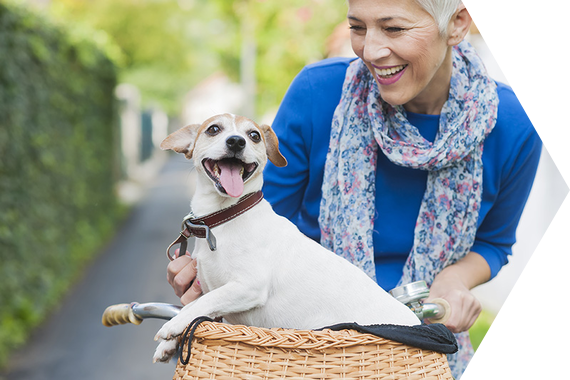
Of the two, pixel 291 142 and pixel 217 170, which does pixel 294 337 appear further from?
pixel 291 142

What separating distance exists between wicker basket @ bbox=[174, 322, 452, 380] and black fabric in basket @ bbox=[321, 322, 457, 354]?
0.05ft

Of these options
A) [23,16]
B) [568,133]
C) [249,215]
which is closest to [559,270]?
[568,133]

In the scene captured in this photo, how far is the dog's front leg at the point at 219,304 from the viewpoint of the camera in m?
1.57

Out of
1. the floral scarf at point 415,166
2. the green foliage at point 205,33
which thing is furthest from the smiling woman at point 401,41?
the green foliage at point 205,33

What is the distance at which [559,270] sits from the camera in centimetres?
523

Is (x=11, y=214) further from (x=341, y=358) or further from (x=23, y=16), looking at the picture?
(x=341, y=358)

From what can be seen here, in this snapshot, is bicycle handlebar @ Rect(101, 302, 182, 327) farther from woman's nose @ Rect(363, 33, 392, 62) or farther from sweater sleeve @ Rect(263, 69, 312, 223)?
woman's nose @ Rect(363, 33, 392, 62)

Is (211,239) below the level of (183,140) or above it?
below

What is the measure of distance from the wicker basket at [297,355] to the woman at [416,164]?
44cm

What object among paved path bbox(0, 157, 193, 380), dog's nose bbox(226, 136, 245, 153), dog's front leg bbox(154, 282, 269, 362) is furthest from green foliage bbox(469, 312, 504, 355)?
dog's nose bbox(226, 136, 245, 153)

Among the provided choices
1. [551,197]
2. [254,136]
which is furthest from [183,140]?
[551,197]

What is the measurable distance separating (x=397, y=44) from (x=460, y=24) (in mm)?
288

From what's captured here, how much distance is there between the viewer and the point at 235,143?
167cm

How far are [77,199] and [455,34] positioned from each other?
7384mm
